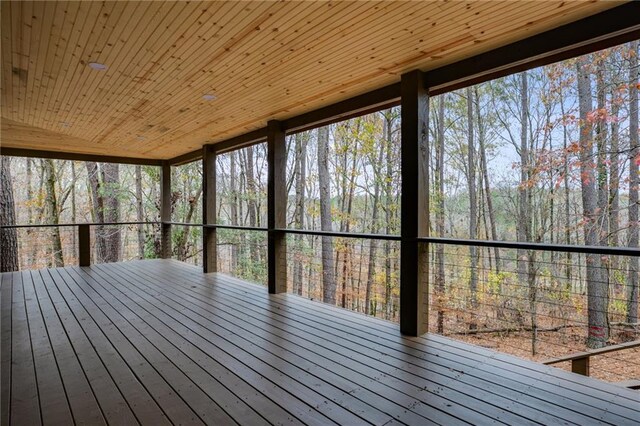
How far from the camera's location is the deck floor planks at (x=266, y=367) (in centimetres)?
189

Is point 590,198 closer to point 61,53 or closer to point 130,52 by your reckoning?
point 130,52

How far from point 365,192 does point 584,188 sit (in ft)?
16.6

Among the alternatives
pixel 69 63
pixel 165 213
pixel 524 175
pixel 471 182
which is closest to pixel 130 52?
pixel 69 63

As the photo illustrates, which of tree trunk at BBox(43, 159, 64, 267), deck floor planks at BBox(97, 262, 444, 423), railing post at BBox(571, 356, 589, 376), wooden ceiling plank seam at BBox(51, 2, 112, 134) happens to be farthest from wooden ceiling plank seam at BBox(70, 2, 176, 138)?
tree trunk at BBox(43, 159, 64, 267)

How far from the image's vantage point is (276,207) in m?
4.75

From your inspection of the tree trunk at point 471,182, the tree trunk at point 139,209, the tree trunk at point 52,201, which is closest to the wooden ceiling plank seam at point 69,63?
the tree trunk at point 471,182

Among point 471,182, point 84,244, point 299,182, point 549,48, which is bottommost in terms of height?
point 84,244

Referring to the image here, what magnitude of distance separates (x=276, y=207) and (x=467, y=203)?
6.23m

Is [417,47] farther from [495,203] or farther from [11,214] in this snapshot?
[11,214]

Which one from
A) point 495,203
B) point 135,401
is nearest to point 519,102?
point 495,203

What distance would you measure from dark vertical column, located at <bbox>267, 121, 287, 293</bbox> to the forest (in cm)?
93

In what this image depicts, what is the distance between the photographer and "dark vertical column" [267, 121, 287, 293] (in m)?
4.70

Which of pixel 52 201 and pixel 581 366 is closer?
Result: pixel 581 366

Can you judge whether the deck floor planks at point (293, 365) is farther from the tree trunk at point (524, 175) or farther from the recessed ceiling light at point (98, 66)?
the tree trunk at point (524, 175)
